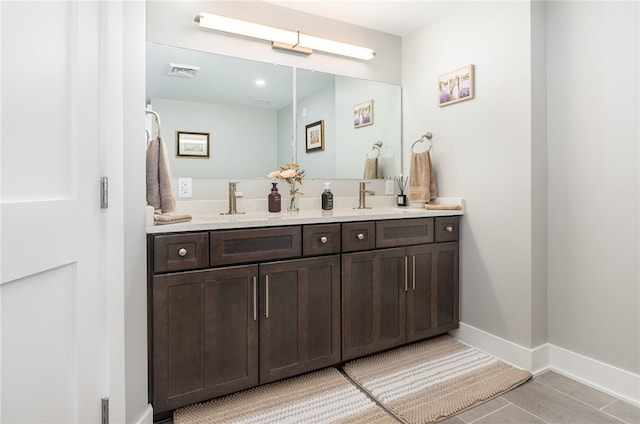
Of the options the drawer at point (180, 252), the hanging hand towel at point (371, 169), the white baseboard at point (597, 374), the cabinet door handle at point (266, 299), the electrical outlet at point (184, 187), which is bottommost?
the white baseboard at point (597, 374)

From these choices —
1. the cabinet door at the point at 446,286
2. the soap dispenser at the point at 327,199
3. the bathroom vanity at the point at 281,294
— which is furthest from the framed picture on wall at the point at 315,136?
the cabinet door at the point at 446,286

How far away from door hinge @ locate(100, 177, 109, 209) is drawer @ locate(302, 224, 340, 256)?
0.92 m

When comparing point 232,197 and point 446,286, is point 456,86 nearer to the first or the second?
point 446,286

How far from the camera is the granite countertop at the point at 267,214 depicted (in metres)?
1.60

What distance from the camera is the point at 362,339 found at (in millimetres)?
2053

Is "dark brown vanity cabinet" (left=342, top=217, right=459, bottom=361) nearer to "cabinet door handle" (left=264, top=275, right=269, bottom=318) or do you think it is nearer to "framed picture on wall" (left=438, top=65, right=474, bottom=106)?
"cabinet door handle" (left=264, top=275, right=269, bottom=318)

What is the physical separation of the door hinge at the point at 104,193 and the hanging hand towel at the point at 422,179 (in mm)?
1973

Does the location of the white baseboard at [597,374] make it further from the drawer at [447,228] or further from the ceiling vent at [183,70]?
the ceiling vent at [183,70]

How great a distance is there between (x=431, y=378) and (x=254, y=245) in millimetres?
1229

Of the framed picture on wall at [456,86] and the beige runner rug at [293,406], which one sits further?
the framed picture on wall at [456,86]

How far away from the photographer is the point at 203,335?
5.29 ft

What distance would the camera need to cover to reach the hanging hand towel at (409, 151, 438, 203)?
100.0 inches

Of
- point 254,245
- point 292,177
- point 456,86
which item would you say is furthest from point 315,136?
point 254,245

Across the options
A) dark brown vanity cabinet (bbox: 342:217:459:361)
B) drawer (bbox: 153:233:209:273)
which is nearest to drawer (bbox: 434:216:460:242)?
dark brown vanity cabinet (bbox: 342:217:459:361)
